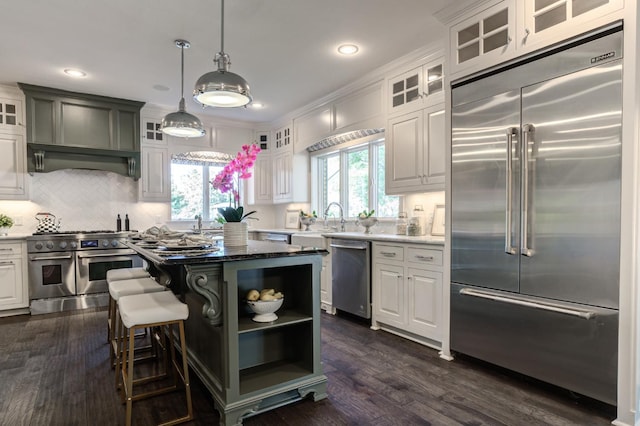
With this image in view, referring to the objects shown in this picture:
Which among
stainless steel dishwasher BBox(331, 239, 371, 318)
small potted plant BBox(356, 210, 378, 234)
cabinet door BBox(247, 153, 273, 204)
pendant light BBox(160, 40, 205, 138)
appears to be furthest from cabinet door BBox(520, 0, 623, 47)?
cabinet door BBox(247, 153, 273, 204)

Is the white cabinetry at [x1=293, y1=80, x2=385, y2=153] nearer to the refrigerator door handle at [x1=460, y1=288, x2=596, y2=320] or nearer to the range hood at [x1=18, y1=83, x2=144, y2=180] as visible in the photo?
the refrigerator door handle at [x1=460, y1=288, x2=596, y2=320]

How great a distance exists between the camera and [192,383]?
7.98ft

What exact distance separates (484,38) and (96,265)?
4843 mm

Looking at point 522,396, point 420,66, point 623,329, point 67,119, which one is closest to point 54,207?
point 67,119

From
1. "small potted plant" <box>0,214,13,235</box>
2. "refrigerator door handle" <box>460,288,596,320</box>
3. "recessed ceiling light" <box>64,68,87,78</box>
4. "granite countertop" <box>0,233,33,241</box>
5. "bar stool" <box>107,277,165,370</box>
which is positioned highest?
"recessed ceiling light" <box>64,68,87,78</box>

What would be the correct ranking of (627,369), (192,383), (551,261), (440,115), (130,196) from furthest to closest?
(130,196) → (440,115) → (192,383) → (551,261) → (627,369)

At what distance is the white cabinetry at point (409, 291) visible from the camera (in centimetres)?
298

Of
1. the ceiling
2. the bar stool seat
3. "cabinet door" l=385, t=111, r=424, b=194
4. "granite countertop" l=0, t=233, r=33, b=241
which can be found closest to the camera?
the ceiling

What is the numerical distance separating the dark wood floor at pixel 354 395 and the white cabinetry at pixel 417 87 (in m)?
2.24

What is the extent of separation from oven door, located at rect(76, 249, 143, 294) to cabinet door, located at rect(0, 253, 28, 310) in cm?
56

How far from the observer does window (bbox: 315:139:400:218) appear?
444 cm

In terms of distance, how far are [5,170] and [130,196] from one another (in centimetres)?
140

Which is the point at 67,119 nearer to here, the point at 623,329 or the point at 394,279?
the point at 394,279

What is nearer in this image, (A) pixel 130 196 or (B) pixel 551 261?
(B) pixel 551 261
